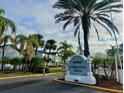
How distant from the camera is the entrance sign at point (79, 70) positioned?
20.6m

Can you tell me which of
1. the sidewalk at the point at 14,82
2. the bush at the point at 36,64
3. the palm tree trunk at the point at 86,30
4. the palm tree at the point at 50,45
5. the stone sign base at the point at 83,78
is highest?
the palm tree at the point at 50,45

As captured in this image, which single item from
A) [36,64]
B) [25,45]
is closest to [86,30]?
→ [25,45]

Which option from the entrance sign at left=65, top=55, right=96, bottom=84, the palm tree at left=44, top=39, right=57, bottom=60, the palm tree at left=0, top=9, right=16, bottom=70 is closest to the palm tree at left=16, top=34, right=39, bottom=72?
the palm tree at left=0, top=9, right=16, bottom=70

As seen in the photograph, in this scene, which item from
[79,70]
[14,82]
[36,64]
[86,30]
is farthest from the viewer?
[36,64]

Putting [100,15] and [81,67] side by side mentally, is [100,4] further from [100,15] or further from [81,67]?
[81,67]

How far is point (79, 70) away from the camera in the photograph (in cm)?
2180

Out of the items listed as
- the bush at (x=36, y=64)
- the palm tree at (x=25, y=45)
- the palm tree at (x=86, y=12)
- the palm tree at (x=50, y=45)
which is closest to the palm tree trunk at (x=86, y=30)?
the palm tree at (x=86, y=12)

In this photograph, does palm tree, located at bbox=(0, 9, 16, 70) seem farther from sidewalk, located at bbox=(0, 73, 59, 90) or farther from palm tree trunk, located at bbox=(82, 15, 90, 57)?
palm tree trunk, located at bbox=(82, 15, 90, 57)

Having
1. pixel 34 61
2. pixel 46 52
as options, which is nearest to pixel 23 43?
pixel 34 61

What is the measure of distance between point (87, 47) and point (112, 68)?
313 cm

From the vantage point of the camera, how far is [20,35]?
39.3 metres

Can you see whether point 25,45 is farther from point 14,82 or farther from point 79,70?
point 79,70

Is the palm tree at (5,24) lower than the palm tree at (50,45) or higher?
lower

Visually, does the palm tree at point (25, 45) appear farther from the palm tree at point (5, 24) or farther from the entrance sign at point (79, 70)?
the entrance sign at point (79, 70)
